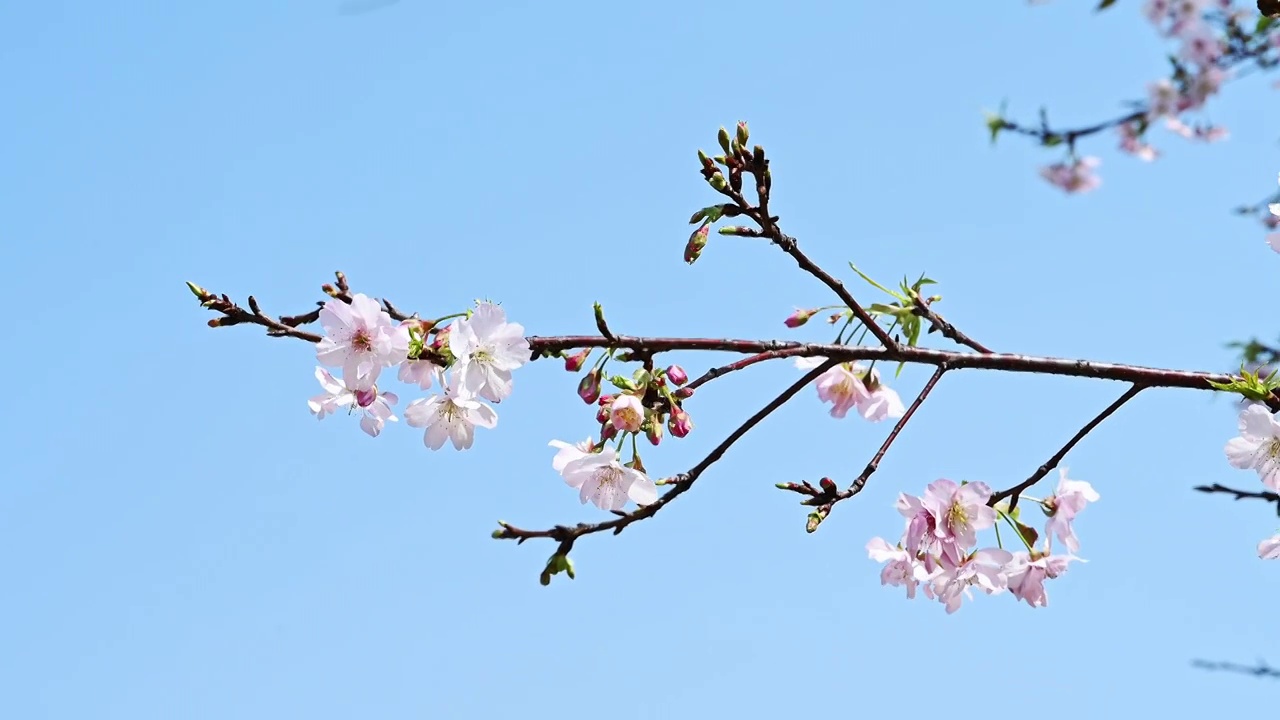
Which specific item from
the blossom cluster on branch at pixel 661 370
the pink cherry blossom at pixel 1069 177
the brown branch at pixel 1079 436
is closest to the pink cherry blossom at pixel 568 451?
the blossom cluster on branch at pixel 661 370

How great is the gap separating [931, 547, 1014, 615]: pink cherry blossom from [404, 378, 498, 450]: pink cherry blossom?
3.08ft

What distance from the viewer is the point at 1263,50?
4406 millimetres

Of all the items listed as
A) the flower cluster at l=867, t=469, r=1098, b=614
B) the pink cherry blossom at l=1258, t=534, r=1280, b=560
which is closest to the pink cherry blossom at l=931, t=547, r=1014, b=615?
the flower cluster at l=867, t=469, r=1098, b=614

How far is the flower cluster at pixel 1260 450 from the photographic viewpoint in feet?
6.74

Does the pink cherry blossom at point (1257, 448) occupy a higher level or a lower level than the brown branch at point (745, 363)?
lower

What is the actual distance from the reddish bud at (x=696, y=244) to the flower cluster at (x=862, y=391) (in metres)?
0.52

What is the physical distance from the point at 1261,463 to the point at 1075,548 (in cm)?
43

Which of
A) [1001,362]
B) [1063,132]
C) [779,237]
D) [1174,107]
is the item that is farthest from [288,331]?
[1174,107]

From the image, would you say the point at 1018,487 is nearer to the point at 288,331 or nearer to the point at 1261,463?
the point at 1261,463

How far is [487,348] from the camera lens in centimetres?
196

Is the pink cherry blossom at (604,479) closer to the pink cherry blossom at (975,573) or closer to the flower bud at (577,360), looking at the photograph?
the flower bud at (577,360)

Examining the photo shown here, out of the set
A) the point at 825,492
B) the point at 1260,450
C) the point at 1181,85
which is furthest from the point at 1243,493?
the point at 1181,85

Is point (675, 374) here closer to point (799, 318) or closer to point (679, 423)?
point (679, 423)

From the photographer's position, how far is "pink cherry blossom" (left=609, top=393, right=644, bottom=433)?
1903 mm
